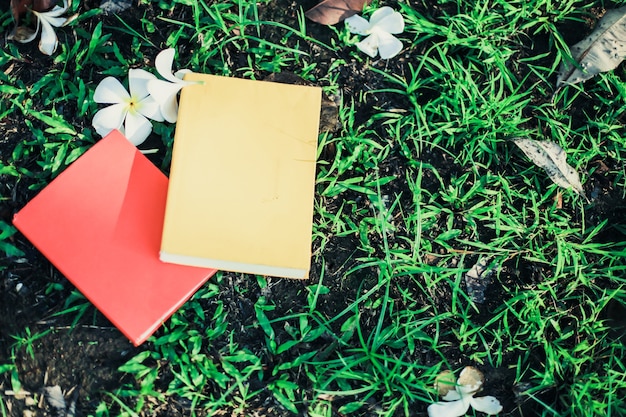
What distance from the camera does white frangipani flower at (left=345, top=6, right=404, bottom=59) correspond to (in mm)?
2100

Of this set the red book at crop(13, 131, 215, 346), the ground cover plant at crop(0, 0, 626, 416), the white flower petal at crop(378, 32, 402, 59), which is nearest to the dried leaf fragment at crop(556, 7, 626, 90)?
the ground cover plant at crop(0, 0, 626, 416)

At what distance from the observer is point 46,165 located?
1.98m

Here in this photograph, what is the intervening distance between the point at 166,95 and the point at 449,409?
4.26ft

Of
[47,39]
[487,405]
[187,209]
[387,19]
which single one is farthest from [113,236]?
[487,405]

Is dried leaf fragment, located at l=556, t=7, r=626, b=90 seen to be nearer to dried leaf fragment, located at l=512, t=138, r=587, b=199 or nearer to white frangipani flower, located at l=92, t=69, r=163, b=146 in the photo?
dried leaf fragment, located at l=512, t=138, r=587, b=199

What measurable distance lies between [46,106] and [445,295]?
1.40m

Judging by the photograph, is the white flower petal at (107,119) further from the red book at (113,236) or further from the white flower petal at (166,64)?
the white flower petal at (166,64)

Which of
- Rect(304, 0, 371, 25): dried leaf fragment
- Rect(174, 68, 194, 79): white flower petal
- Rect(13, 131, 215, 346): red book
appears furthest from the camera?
Rect(304, 0, 371, 25): dried leaf fragment

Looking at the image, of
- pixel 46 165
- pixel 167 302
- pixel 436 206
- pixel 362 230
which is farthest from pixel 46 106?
pixel 436 206

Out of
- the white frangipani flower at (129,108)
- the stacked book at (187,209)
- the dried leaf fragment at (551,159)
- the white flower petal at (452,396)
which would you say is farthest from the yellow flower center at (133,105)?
the white flower petal at (452,396)

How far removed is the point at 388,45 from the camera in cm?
211

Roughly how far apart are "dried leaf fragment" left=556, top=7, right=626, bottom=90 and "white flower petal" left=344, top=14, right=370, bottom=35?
69cm

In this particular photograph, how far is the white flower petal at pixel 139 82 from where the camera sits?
1998 mm

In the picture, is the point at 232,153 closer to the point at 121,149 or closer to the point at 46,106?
the point at 121,149
